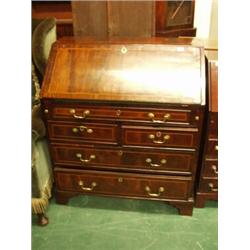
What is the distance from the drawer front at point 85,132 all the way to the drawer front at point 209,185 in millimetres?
598

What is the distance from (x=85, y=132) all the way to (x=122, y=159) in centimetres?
27

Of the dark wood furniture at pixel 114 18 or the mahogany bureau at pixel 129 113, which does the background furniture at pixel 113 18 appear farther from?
the mahogany bureau at pixel 129 113

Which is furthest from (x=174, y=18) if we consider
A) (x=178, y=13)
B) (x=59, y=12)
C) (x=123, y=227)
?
(x=123, y=227)

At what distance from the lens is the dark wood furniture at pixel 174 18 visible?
226 cm

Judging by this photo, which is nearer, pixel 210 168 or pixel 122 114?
pixel 122 114

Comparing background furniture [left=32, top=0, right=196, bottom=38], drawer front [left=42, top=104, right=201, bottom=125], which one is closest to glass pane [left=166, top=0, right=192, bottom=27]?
background furniture [left=32, top=0, right=196, bottom=38]

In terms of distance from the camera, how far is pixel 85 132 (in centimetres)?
170

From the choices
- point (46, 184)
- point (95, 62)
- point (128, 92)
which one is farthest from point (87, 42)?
point (46, 184)

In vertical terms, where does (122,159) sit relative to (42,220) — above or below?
above

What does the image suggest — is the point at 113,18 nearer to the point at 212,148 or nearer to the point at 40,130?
the point at 40,130

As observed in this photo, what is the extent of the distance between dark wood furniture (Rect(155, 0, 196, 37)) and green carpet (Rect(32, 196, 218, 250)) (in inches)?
51.8

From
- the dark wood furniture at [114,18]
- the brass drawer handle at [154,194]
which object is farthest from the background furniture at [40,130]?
the brass drawer handle at [154,194]
